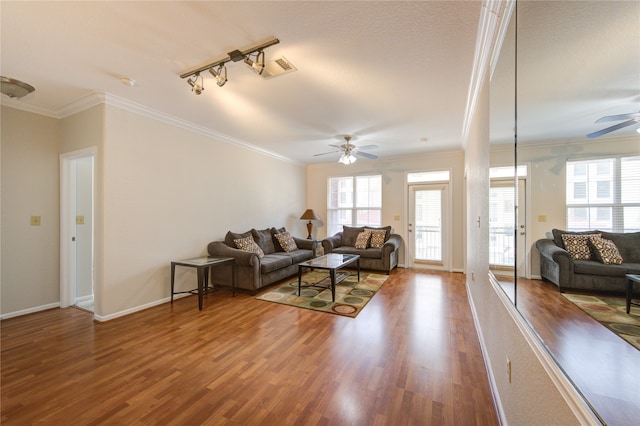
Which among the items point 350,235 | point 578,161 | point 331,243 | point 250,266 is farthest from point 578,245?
point 350,235

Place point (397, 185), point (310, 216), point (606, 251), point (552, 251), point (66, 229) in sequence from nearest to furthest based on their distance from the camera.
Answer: point (606, 251) < point (552, 251) < point (66, 229) < point (397, 185) < point (310, 216)

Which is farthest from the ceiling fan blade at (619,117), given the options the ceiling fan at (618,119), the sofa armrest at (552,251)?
the sofa armrest at (552,251)

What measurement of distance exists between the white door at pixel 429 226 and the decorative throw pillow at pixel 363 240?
102 centimetres

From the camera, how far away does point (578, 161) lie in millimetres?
801

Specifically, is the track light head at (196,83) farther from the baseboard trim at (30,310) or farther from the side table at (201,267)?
the baseboard trim at (30,310)

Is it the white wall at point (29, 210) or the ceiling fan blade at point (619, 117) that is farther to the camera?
the white wall at point (29, 210)

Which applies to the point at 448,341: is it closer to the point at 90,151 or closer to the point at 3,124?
the point at 90,151

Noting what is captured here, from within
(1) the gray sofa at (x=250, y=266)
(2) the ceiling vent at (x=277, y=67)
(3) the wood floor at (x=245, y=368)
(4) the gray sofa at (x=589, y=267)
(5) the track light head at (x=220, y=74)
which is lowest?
(3) the wood floor at (x=245, y=368)

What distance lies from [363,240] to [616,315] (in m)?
5.15

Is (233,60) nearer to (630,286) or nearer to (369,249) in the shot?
(630,286)

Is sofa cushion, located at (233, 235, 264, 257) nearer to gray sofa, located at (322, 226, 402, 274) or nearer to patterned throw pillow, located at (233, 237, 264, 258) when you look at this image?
patterned throw pillow, located at (233, 237, 264, 258)

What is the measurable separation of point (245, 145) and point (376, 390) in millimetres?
4519

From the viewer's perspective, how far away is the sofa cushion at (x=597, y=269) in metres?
0.71

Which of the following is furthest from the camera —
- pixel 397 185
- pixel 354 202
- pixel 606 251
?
pixel 354 202
